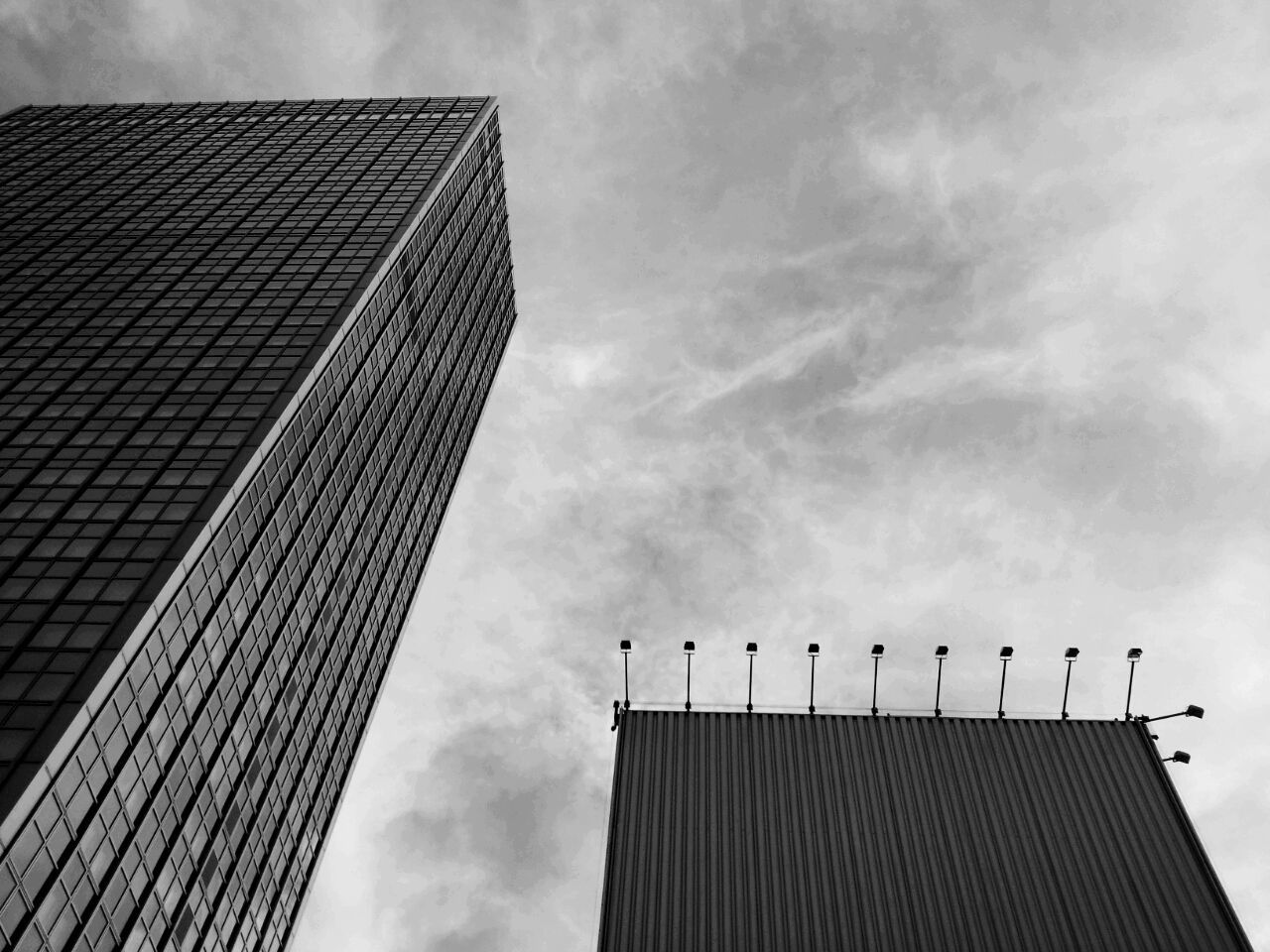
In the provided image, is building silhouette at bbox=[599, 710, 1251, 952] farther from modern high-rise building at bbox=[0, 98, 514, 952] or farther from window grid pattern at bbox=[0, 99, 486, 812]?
window grid pattern at bbox=[0, 99, 486, 812]

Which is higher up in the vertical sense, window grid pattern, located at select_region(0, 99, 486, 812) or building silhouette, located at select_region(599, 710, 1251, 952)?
window grid pattern, located at select_region(0, 99, 486, 812)

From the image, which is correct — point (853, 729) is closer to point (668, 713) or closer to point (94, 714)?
point (668, 713)

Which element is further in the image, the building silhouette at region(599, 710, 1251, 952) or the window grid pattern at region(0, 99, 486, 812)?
the window grid pattern at region(0, 99, 486, 812)

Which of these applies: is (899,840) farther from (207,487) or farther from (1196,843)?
(207,487)

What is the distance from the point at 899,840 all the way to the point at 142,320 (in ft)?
223

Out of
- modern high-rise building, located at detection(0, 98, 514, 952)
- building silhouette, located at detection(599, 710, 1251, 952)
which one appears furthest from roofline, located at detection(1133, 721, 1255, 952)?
modern high-rise building, located at detection(0, 98, 514, 952)

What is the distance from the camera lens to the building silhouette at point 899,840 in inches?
1544

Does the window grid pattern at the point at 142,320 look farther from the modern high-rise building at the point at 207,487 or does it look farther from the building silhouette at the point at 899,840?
the building silhouette at the point at 899,840

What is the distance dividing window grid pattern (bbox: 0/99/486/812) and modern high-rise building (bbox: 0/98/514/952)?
0.85ft

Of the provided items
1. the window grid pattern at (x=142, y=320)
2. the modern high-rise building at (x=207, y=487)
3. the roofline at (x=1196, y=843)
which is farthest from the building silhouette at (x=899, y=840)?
the window grid pattern at (x=142, y=320)

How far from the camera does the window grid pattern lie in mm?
48500

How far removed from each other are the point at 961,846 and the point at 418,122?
A: 114 meters

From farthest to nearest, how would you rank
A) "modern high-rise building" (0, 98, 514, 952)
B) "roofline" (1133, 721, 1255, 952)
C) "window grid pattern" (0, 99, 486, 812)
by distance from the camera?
"window grid pattern" (0, 99, 486, 812)
"modern high-rise building" (0, 98, 514, 952)
"roofline" (1133, 721, 1255, 952)

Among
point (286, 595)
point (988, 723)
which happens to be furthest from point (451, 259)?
point (988, 723)
